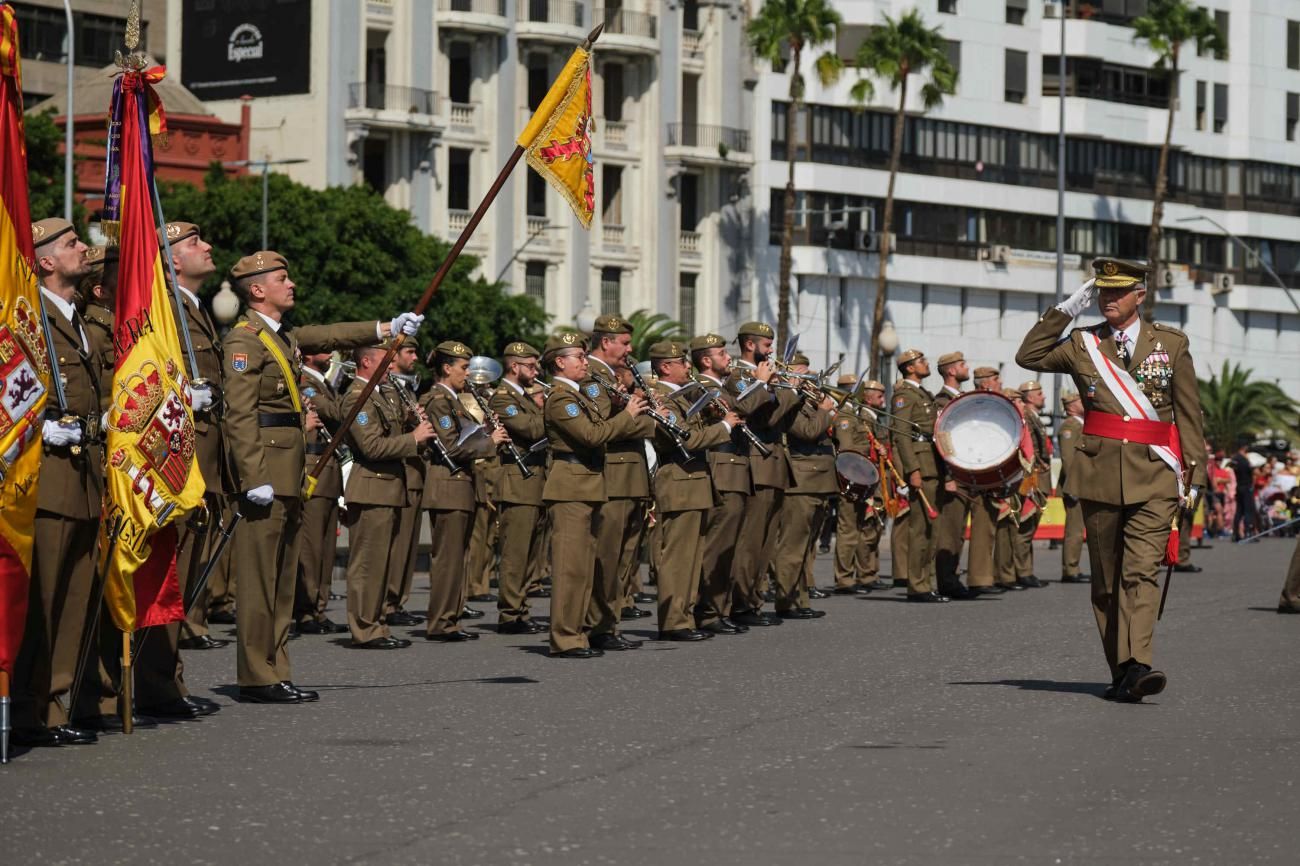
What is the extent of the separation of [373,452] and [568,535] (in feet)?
5.69

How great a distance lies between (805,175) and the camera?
75.4 metres

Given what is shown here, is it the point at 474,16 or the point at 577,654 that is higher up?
the point at 474,16

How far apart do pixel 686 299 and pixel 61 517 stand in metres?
63.3

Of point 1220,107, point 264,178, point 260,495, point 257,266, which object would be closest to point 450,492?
point 257,266

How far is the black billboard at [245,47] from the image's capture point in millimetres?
65438

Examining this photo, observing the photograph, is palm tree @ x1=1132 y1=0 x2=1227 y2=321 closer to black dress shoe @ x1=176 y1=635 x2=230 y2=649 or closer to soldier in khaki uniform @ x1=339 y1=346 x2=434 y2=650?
soldier in khaki uniform @ x1=339 y1=346 x2=434 y2=650

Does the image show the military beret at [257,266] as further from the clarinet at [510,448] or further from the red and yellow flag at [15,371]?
the clarinet at [510,448]

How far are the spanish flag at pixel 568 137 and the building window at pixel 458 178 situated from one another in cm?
5158

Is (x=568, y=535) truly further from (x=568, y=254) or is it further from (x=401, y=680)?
(x=568, y=254)

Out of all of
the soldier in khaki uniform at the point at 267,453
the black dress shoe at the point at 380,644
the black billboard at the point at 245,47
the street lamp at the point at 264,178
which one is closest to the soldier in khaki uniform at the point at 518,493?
the black dress shoe at the point at 380,644

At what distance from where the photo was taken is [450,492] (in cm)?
1745

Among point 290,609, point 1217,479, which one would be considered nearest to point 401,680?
point 290,609

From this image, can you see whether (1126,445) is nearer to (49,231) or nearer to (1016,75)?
(49,231)

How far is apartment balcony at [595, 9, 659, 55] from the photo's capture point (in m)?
69.1
